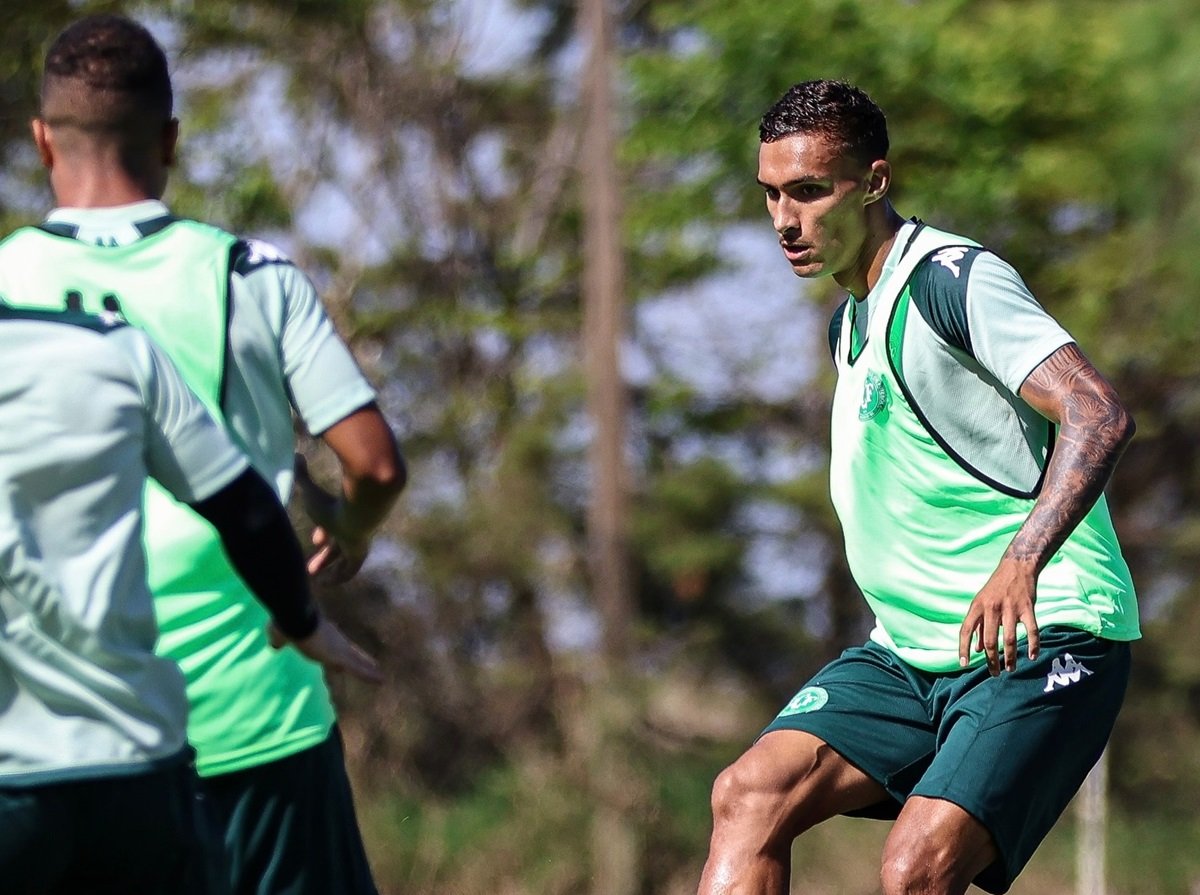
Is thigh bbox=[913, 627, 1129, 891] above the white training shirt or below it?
below

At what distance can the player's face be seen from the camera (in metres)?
4.09

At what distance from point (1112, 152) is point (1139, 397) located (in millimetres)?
2260

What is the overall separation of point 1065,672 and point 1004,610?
1.17ft

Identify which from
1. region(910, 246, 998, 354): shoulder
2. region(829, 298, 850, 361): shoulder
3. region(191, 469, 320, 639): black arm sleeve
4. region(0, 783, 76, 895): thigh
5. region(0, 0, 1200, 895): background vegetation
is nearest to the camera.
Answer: region(0, 783, 76, 895): thigh

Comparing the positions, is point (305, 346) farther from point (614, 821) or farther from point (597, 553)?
point (597, 553)

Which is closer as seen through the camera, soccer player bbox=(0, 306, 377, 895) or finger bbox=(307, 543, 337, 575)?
soccer player bbox=(0, 306, 377, 895)

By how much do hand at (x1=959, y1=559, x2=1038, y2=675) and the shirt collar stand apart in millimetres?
1664

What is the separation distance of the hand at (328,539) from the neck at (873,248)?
116 centimetres

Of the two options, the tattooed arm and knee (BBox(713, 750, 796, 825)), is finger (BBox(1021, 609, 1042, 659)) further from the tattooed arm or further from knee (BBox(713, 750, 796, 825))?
knee (BBox(713, 750, 796, 825))

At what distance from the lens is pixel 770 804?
3891mm

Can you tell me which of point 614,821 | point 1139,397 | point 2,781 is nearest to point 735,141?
point 1139,397

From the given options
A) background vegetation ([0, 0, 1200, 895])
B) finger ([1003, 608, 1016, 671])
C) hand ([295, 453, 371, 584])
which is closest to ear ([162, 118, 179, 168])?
hand ([295, 453, 371, 584])

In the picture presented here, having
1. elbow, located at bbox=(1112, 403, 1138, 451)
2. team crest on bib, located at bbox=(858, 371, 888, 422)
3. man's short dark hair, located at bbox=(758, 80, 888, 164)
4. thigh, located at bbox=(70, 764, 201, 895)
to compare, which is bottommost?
thigh, located at bbox=(70, 764, 201, 895)

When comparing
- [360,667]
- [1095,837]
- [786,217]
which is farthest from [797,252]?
[1095,837]
